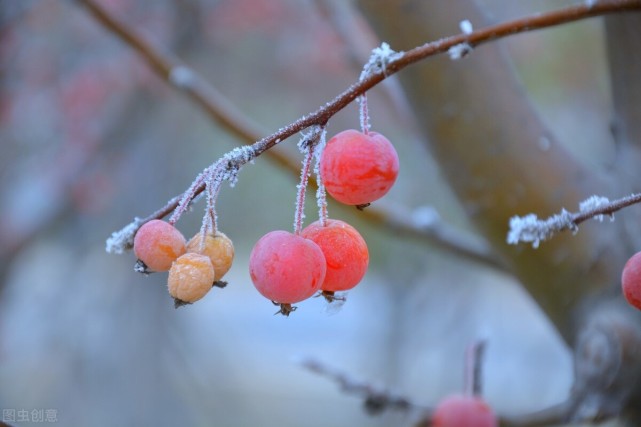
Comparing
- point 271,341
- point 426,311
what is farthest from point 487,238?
point 271,341

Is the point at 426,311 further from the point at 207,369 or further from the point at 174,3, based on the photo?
the point at 174,3

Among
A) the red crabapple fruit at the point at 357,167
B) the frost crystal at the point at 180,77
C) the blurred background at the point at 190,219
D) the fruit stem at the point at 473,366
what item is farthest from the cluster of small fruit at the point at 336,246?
the frost crystal at the point at 180,77

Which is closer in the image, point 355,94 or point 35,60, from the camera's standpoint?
point 355,94

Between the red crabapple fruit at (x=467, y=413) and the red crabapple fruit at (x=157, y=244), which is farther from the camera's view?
the red crabapple fruit at (x=467, y=413)

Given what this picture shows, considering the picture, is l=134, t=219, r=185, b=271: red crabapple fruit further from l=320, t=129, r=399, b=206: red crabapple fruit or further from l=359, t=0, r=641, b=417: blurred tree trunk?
l=359, t=0, r=641, b=417: blurred tree trunk

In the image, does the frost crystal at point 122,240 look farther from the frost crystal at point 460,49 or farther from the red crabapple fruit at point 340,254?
the frost crystal at point 460,49

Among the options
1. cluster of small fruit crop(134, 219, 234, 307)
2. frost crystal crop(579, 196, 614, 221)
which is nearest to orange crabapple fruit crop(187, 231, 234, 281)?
cluster of small fruit crop(134, 219, 234, 307)
